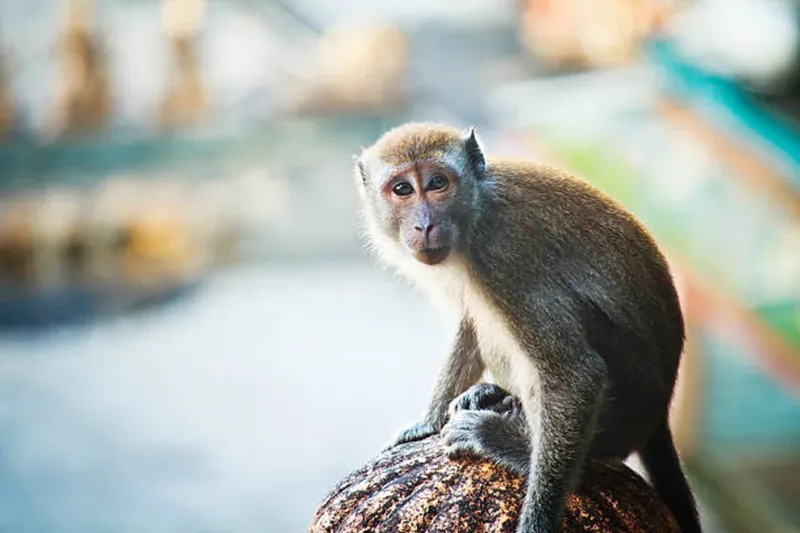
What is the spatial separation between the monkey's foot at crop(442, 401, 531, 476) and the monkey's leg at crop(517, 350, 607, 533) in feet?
0.09

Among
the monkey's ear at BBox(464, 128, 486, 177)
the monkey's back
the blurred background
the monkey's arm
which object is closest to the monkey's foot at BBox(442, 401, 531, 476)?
the monkey's arm

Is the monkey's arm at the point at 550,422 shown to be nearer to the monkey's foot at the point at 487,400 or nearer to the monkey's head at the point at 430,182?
the monkey's foot at the point at 487,400

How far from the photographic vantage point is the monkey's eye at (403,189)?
1.58m

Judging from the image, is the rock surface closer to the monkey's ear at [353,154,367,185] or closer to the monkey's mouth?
the monkey's mouth

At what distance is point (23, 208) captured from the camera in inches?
214

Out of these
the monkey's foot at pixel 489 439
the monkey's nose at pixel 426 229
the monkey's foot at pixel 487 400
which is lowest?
the monkey's foot at pixel 489 439

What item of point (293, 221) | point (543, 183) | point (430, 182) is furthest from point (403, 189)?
point (293, 221)

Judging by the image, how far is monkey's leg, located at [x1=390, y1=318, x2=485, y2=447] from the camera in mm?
1741

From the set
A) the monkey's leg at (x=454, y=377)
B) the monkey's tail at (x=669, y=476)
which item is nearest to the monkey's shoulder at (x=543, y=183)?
the monkey's leg at (x=454, y=377)

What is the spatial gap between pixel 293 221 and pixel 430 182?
4580 millimetres

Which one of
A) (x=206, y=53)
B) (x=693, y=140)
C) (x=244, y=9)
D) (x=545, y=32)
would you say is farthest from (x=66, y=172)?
(x=693, y=140)

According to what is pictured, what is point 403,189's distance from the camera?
1582mm

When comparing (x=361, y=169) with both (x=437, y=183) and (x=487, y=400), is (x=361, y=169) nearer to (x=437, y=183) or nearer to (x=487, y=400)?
(x=437, y=183)

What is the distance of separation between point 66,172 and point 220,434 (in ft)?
5.64
